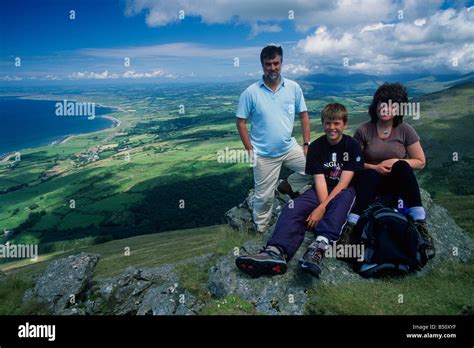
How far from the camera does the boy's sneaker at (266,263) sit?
334 inches

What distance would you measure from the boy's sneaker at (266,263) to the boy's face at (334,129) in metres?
3.52

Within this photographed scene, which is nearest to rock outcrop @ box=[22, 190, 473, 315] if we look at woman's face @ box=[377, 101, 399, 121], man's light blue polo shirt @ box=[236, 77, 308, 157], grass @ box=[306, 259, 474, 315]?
grass @ box=[306, 259, 474, 315]

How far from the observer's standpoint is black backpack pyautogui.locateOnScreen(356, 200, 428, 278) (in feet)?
26.7

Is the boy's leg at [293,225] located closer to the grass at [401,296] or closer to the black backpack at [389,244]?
the grass at [401,296]

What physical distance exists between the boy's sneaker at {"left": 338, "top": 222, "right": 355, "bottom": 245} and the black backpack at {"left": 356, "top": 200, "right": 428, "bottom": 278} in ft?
1.00

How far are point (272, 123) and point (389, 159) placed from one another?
3745 mm

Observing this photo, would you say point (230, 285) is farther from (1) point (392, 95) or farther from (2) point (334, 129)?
(1) point (392, 95)

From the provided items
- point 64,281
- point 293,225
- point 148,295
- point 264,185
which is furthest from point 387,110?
point 64,281

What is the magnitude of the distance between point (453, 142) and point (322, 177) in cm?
15832

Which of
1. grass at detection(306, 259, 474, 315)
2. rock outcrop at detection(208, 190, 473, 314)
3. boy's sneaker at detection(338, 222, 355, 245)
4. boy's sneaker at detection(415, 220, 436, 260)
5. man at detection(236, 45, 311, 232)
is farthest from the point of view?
man at detection(236, 45, 311, 232)

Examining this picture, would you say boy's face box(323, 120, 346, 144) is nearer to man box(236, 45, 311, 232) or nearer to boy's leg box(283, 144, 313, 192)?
man box(236, 45, 311, 232)

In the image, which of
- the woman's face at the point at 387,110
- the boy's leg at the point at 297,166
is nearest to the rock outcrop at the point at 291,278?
the boy's leg at the point at 297,166

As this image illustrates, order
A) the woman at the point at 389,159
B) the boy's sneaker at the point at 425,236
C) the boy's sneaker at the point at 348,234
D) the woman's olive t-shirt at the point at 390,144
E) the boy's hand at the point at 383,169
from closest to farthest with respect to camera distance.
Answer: the boy's sneaker at the point at 425,236
the woman at the point at 389,159
the boy's sneaker at the point at 348,234
the boy's hand at the point at 383,169
the woman's olive t-shirt at the point at 390,144
